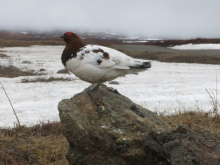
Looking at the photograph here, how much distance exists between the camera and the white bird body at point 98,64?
3361 mm

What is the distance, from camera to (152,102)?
9773 millimetres

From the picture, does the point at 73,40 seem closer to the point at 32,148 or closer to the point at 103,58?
the point at 103,58

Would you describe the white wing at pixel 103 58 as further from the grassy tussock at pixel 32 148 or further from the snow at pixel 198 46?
the snow at pixel 198 46

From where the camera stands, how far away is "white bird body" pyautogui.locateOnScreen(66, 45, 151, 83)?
3361 millimetres

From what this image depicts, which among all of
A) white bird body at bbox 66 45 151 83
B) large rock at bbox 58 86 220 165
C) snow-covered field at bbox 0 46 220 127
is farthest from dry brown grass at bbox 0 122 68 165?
snow-covered field at bbox 0 46 220 127

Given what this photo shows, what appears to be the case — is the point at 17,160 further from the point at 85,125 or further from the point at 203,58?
the point at 203,58

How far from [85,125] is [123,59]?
0.94 metres

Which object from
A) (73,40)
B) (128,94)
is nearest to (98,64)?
(73,40)

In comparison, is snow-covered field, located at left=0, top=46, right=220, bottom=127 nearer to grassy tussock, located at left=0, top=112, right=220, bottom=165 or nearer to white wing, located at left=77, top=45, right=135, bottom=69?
grassy tussock, located at left=0, top=112, right=220, bottom=165

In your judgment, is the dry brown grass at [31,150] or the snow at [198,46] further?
the snow at [198,46]

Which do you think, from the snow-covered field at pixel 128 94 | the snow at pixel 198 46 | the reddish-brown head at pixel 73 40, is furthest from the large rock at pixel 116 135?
the snow at pixel 198 46

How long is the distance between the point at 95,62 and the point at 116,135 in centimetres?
90

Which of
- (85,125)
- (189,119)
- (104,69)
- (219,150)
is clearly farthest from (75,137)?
(189,119)

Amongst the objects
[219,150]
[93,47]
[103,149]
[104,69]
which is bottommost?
[103,149]
